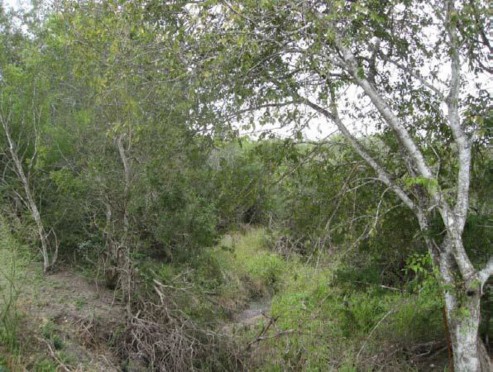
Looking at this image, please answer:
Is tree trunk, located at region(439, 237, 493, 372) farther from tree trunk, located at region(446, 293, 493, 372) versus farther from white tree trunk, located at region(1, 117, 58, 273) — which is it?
white tree trunk, located at region(1, 117, 58, 273)


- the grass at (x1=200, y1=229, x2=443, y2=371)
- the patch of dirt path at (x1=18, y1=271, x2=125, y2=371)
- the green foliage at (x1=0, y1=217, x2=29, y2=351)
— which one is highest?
the green foliage at (x1=0, y1=217, x2=29, y2=351)

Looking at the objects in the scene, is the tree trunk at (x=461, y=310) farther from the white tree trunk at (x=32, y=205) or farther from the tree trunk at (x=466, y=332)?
the white tree trunk at (x=32, y=205)

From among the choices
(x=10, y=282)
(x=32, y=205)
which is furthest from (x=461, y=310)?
(x=32, y=205)

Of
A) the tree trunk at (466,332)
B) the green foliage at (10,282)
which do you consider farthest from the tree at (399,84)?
the green foliage at (10,282)

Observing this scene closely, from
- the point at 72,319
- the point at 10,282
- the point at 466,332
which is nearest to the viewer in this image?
the point at 466,332

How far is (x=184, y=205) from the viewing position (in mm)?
9375

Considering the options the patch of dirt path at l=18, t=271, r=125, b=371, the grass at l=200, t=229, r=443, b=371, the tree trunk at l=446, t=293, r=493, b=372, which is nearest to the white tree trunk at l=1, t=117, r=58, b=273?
the patch of dirt path at l=18, t=271, r=125, b=371

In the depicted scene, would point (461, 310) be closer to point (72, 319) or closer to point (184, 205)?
point (72, 319)

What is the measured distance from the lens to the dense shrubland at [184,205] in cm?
614

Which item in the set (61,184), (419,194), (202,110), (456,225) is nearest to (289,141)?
(202,110)

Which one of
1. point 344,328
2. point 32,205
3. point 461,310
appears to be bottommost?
point 344,328

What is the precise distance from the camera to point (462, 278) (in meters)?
5.67

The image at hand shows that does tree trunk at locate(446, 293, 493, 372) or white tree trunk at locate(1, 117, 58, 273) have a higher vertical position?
white tree trunk at locate(1, 117, 58, 273)

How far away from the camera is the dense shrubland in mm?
6137
